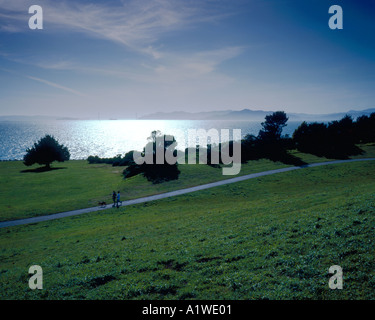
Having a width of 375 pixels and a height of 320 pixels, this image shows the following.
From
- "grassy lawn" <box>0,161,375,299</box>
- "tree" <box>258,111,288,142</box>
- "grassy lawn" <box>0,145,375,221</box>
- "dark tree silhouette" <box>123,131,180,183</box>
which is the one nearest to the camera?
"grassy lawn" <box>0,161,375,299</box>

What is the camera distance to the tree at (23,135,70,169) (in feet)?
277

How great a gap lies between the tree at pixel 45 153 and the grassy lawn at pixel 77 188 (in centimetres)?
2107

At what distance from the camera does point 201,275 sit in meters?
12.4

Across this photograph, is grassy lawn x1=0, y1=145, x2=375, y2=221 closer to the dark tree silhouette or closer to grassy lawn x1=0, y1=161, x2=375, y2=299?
the dark tree silhouette

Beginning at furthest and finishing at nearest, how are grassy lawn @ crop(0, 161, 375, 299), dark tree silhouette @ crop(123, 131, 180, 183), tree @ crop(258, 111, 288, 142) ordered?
tree @ crop(258, 111, 288, 142) < dark tree silhouette @ crop(123, 131, 180, 183) < grassy lawn @ crop(0, 161, 375, 299)

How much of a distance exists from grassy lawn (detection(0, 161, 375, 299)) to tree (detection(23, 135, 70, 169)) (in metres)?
66.0

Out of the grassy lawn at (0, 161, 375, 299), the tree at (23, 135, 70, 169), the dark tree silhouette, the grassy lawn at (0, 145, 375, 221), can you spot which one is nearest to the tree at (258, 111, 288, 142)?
the grassy lawn at (0, 145, 375, 221)

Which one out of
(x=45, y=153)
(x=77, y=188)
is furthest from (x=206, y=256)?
(x=45, y=153)

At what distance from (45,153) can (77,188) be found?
44907 mm

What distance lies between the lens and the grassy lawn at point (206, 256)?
10.9 metres

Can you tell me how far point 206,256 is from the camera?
1470cm

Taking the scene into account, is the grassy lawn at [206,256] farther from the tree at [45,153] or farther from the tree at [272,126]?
the tree at [45,153]

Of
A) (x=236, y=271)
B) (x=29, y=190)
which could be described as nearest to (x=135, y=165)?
(x=29, y=190)
